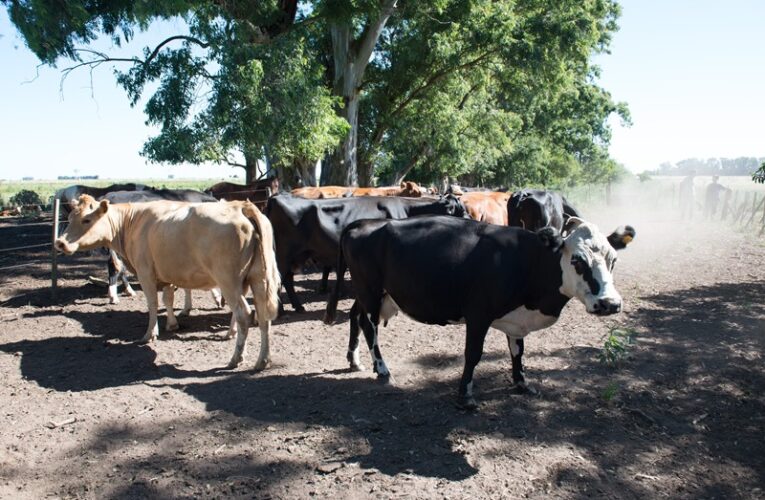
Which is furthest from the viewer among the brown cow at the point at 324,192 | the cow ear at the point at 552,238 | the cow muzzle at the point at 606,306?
the brown cow at the point at 324,192

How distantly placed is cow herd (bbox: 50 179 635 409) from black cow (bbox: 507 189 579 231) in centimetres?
319

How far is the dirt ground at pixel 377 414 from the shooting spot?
13.8ft

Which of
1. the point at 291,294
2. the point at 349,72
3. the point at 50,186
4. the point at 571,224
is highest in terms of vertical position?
the point at 349,72

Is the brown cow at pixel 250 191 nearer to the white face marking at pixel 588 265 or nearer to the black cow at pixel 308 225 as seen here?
the black cow at pixel 308 225

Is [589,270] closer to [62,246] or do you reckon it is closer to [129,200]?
[62,246]

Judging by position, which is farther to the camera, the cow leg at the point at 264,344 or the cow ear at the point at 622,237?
the cow leg at the point at 264,344

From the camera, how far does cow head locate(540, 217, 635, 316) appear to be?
4.80 meters

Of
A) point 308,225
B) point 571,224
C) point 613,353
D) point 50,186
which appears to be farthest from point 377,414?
point 50,186

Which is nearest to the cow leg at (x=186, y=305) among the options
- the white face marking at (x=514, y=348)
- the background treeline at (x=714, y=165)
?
the white face marking at (x=514, y=348)

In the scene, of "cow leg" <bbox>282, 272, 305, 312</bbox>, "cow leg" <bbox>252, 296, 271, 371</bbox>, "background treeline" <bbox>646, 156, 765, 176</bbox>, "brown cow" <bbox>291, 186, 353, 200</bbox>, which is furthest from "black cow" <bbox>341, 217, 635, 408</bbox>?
"background treeline" <bbox>646, 156, 765, 176</bbox>

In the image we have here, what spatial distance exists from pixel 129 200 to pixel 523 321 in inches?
354

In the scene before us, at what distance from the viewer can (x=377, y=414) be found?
5.26 m

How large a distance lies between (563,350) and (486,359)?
1.06 metres

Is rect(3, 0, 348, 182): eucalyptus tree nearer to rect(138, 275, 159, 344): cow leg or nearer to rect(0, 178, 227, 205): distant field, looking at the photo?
rect(138, 275, 159, 344): cow leg
